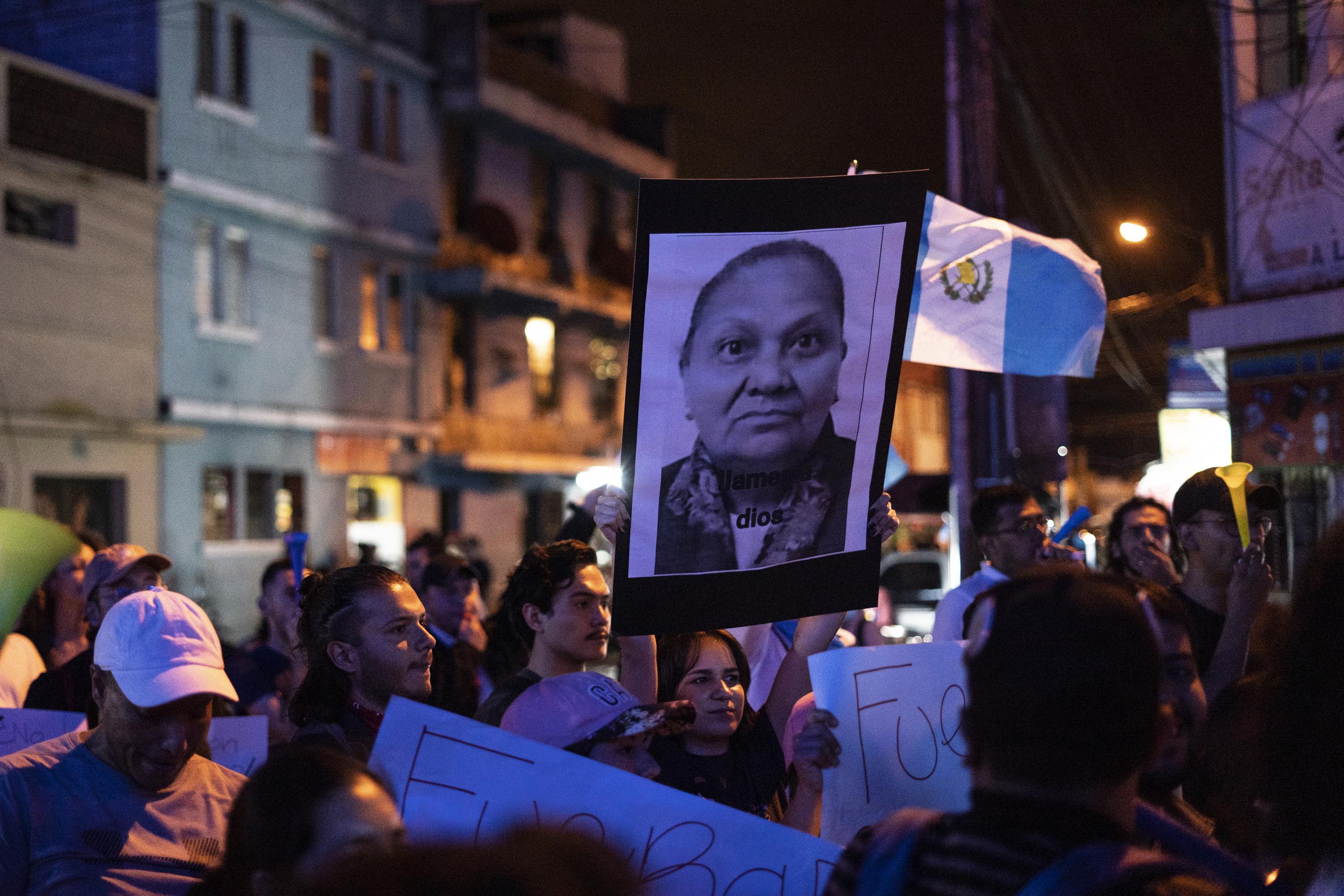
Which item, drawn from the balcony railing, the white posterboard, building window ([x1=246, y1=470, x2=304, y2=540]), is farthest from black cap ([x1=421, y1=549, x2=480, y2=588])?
the balcony railing

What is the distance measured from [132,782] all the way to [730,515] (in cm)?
165

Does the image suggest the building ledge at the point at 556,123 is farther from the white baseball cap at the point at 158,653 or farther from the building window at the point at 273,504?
the white baseball cap at the point at 158,653

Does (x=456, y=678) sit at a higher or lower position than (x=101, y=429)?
lower

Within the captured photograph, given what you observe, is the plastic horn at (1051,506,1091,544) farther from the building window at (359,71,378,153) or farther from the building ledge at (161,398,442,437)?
the building window at (359,71,378,153)

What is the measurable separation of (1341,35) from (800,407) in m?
8.11

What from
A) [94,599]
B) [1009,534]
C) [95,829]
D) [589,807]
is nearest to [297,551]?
[94,599]

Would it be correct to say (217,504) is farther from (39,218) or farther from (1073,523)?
(1073,523)

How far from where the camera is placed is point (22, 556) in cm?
491

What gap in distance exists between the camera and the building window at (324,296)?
25875 millimetres

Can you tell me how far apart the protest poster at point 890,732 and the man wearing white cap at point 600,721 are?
0.40 metres

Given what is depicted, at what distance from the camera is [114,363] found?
2094cm

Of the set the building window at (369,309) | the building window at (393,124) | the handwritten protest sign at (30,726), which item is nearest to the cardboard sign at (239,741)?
the handwritten protest sign at (30,726)

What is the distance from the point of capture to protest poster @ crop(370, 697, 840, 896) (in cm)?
306

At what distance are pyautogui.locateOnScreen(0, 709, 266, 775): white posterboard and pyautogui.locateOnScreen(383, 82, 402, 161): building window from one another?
79.9 ft
